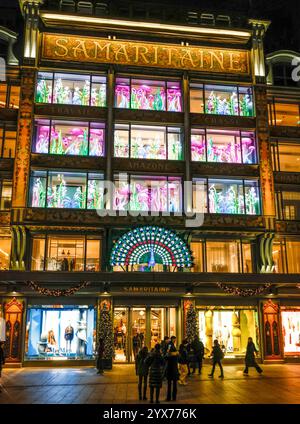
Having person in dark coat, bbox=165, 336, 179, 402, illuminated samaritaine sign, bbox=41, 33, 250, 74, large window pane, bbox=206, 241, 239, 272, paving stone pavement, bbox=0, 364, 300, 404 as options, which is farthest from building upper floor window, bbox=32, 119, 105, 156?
person in dark coat, bbox=165, 336, 179, 402

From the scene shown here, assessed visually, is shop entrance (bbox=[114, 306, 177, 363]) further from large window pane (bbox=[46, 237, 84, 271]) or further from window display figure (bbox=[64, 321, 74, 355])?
large window pane (bbox=[46, 237, 84, 271])

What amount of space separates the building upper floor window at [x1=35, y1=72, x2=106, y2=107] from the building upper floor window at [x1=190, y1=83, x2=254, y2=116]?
21.5 feet

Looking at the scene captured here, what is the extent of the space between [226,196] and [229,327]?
8565mm

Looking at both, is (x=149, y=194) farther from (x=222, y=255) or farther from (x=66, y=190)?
(x=222, y=255)

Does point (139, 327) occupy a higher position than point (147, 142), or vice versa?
point (147, 142)

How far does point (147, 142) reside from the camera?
30812 mm

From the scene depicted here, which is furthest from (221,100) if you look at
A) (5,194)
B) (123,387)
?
(123,387)

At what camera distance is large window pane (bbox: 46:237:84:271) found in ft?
92.8

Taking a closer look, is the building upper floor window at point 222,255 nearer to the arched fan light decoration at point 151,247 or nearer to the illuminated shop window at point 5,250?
the arched fan light decoration at point 151,247

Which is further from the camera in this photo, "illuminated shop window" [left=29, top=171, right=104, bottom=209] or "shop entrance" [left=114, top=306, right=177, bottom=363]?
"illuminated shop window" [left=29, top=171, right=104, bottom=209]

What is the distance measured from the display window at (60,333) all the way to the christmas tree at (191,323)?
5.66m

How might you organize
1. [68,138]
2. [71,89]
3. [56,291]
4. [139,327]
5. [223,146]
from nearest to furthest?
1. [56,291]
2. [139,327]
3. [68,138]
4. [71,89]
5. [223,146]

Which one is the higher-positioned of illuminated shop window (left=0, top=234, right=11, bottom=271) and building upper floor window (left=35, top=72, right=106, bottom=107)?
building upper floor window (left=35, top=72, right=106, bottom=107)

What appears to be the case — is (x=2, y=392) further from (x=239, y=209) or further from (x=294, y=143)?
(x=294, y=143)
